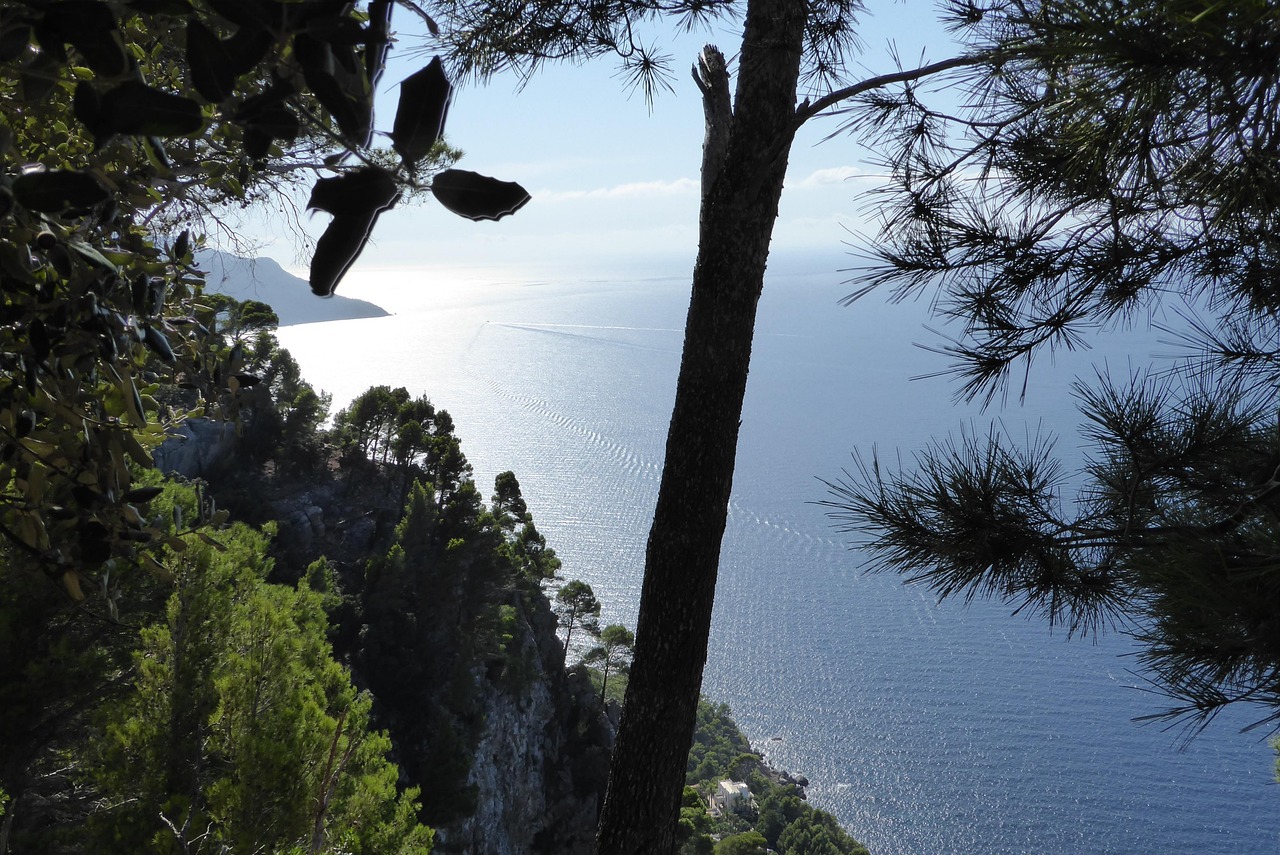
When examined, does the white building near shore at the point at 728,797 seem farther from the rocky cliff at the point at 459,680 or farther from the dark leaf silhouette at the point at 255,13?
the dark leaf silhouette at the point at 255,13

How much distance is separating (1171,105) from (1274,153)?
1.09 ft

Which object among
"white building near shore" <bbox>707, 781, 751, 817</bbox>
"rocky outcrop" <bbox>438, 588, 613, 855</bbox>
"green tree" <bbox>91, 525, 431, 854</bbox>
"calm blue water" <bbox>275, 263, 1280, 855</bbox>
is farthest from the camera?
"white building near shore" <bbox>707, 781, 751, 817</bbox>

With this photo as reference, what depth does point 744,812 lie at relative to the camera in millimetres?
20812

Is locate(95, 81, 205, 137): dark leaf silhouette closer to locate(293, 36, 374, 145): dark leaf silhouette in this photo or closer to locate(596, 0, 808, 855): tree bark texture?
locate(293, 36, 374, 145): dark leaf silhouette

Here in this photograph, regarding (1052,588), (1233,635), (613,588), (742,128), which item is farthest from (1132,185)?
(613,588)

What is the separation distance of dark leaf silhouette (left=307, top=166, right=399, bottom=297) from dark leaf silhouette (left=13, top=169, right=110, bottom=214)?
0.47 feet

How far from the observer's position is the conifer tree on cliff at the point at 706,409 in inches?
80.1

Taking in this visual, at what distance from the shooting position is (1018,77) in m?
2.11

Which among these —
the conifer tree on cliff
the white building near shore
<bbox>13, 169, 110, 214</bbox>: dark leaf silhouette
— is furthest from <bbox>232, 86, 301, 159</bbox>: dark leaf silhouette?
the white building near shore

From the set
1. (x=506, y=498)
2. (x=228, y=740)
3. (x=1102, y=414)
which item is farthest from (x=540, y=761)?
(x=1102, y=414)

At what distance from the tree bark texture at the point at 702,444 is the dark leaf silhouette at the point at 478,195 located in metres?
1.65

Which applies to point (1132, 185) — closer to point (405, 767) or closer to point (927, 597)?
point (405, 767)

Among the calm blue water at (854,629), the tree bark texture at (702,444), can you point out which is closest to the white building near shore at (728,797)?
the calm blue water at (854,629)

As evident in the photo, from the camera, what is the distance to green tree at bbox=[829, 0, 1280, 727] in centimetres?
198
